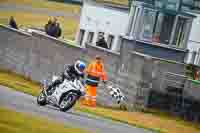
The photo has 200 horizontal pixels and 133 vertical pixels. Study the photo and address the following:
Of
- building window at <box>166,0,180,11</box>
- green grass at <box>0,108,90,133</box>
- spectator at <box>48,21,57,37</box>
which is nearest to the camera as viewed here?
green grass at <box>0,108,90,133</box>

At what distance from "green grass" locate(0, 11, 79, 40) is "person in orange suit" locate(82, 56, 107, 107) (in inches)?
1351

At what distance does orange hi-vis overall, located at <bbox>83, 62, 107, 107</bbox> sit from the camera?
3002 cm

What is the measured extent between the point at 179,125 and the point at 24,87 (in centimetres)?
631

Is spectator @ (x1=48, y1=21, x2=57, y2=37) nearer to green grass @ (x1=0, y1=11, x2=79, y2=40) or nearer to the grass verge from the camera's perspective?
the grass verge

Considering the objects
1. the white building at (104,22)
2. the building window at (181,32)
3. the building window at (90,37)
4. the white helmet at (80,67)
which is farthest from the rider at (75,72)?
the building window at (90,37)

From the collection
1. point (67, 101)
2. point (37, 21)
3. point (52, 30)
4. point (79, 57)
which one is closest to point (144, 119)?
point (67, 101)

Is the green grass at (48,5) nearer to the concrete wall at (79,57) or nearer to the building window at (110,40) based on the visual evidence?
the building window at (110,40)

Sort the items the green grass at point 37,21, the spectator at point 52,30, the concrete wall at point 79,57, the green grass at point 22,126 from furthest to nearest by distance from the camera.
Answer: the green grass at point 37,21, the spectator at point 52,30, the concrete wall at point 79,57, the green grass at point 22,126

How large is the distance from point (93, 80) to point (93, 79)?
0.06 m

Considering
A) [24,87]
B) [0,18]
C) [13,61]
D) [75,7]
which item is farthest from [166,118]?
[75,7]

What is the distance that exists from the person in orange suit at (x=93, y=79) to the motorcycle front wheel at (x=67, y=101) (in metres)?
4.46

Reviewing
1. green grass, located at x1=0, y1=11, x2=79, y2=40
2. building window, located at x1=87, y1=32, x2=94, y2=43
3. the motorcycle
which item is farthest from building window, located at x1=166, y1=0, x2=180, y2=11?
green grass, located at x1=0, y1=11, x2=79, y2=40

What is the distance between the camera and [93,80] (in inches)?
A: 1198

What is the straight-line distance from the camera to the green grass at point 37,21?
67500 millimetres
